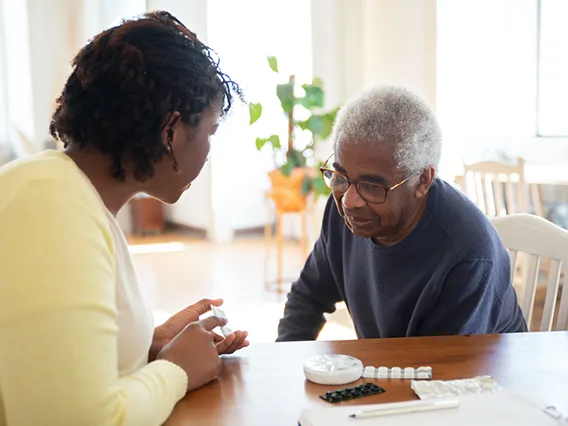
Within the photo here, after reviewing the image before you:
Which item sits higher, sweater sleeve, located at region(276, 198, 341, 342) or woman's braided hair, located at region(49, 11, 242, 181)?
woman's braided hair, located at region(49, 11, 242, 181)

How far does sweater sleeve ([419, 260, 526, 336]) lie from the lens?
1.45 m

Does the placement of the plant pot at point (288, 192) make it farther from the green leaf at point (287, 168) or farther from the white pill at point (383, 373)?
the white pill at point (383, 373)

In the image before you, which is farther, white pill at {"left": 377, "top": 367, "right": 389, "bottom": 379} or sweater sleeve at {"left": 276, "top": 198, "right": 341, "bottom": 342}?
sweater sleeve at {"left": 276, "top": 198, "right": 341, "bottom": 342}

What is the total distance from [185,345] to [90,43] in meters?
0.47

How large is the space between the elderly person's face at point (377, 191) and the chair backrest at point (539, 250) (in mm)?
347

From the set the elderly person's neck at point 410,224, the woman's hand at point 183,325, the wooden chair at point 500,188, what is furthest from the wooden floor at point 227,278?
the woman's hand at point 183,325

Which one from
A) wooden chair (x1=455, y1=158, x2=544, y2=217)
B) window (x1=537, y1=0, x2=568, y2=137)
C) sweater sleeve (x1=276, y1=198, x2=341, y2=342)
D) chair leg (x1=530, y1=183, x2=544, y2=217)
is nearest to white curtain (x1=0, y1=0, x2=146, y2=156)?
window (x1=537, y1=0, x2=568, y2=137)

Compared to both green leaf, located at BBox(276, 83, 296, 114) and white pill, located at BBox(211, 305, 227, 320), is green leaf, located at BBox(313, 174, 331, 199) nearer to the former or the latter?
green leaf, located at BBox(276, 83, 296, 114)

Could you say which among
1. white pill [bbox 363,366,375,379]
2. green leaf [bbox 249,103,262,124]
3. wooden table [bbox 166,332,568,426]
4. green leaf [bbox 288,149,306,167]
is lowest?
green leaf [bbox 288,149,306,167]

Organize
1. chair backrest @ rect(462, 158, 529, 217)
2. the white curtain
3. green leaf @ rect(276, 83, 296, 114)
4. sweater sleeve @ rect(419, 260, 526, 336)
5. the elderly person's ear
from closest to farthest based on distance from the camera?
1. sweater sleeve @ rect(419, 260, 526, 336)
2. the elderly person's ear
3. chair backrest @ rect(462, 158, 529, 217)
4. green leaf @ rect(276, 83, 296, 114)
5. the white curtain

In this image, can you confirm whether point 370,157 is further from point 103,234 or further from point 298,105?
point 298,105

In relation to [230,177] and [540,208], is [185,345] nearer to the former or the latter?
[540,208]

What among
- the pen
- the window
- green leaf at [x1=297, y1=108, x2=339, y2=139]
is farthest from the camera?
the window

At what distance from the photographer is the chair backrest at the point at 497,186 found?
366cm
